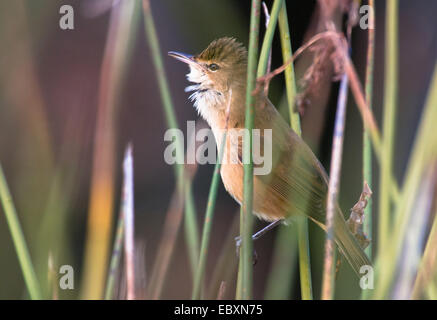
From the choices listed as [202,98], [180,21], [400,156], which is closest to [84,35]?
[180,21]

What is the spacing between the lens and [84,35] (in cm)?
334

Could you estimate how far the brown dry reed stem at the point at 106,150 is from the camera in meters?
1.56

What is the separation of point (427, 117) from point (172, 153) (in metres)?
0.97

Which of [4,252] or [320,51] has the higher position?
[320,51]

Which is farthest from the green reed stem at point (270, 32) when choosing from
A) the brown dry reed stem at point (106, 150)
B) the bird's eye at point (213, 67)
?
the bird's eye at point (213, 67)

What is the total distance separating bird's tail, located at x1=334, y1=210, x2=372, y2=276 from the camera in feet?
6.27

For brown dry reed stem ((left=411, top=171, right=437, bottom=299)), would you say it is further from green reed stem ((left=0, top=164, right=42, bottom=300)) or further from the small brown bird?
green reed stem ((left=0, top=164, right=42, bottom=300))

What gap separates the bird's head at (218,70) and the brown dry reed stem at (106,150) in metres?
0.61

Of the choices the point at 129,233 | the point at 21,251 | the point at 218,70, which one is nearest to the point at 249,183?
the point at 129,233

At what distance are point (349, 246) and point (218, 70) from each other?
1001mm

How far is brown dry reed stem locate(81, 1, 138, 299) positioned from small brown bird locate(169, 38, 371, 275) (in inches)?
24.0

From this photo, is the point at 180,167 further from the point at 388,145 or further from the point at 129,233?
the point at 388,145

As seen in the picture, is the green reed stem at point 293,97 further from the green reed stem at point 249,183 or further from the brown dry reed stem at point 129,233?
the brown dry reed stem at point 129,233

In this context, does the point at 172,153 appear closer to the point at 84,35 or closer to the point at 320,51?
the point at 320,51
